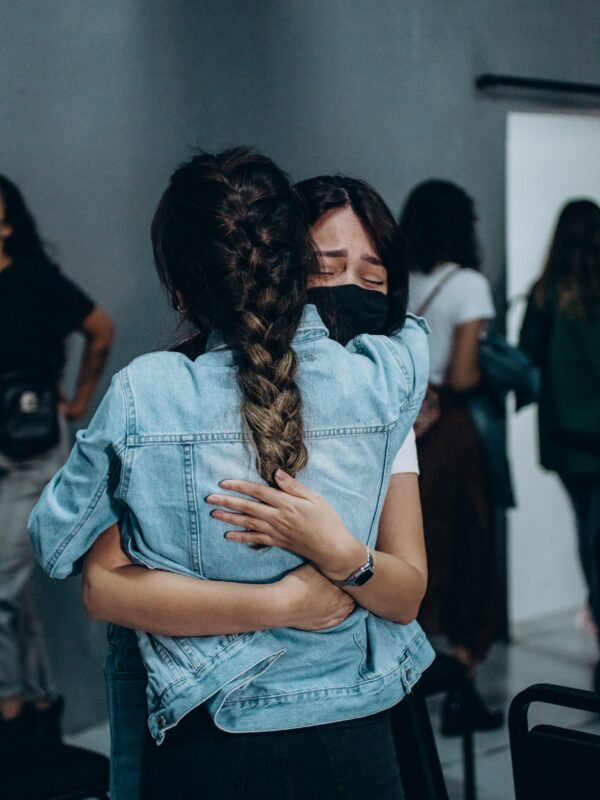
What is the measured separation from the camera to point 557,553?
4789 millimetres

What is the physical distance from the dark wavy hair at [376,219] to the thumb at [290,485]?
0.31 metres

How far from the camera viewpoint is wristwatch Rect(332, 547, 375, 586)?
1286mm

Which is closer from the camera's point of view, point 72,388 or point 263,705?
point 263,705

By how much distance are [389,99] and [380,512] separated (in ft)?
9.96

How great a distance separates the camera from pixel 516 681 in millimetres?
3992

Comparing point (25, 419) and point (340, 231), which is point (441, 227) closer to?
point (25, 419)

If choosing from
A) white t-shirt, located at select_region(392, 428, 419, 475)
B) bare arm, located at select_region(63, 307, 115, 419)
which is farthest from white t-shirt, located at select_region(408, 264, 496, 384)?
white t-shirt, located at select_region(392, 428, 419, 475)

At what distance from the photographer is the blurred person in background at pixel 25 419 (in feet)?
10.6

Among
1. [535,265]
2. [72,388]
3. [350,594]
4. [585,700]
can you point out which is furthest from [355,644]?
[535,265]

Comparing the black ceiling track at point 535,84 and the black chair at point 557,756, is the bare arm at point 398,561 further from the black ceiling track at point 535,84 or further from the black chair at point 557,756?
the black ceiling track at point 535,84

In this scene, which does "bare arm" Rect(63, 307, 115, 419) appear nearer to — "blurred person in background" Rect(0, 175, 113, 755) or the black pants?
"blurred person in background" Rect(0, 175, 113, 755)

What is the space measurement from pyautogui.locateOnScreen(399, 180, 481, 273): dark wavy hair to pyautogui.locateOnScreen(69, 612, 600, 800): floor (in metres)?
1.45

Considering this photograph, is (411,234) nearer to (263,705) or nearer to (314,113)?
(314,113)

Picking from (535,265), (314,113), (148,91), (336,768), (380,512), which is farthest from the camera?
(535,265)
